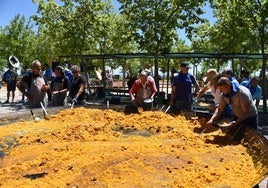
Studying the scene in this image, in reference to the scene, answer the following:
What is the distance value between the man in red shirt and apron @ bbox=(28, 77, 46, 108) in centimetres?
192

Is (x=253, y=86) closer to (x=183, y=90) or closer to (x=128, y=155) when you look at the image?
(x=183, y=90)

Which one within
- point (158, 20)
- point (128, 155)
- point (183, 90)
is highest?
point (158, 20)

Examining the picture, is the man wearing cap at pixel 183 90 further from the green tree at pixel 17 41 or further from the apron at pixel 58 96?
the green tree at pixel 17 41

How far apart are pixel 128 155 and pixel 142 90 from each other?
12.2 ft

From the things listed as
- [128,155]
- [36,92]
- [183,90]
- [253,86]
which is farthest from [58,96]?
[253,86]

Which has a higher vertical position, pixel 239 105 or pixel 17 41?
pixel 17 41

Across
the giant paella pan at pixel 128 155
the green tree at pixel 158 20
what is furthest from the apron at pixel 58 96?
the green tree at pixel 158 20

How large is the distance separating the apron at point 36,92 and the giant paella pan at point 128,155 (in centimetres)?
71

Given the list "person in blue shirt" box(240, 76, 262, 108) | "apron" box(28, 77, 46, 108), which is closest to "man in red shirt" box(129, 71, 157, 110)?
"apron" box(28, 77, 46, 108)

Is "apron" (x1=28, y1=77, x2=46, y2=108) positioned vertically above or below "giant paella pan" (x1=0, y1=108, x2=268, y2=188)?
above

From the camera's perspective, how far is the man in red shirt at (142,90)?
27.4 ft

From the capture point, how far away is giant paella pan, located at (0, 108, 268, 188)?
3990mm

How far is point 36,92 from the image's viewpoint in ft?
25.8

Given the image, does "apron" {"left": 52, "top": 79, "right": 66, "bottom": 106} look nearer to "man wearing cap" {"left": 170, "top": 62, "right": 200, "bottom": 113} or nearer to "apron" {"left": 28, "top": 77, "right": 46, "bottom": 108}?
"apron" {"left": 28, "top": 77, "right": 46, "bottom": 108}
